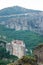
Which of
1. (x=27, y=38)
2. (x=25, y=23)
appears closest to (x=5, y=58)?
(x=27, y=38)

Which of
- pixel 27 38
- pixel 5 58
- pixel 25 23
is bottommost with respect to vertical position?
pixel 27 38

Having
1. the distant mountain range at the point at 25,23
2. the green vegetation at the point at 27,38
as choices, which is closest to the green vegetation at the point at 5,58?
the green vegetation at the point at 27,38

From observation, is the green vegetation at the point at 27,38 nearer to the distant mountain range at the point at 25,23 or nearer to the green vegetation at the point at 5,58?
the distant mountain range at the point at 25,23

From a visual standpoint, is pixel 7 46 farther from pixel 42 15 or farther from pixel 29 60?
pixel 42 15

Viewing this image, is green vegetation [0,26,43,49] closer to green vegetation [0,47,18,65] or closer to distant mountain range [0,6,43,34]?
distant mountain range [0,6,43,34]

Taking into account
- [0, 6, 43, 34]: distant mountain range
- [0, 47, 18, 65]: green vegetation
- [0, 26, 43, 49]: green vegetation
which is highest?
[0, 6, 43, 34]: distant mountain range

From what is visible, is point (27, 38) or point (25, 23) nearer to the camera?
point (27, 38)

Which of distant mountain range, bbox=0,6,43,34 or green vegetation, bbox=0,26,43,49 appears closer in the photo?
green vegetation, bbox=0,26,43,49

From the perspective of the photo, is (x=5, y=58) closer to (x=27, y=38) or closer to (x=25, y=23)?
(x=27, y=38)

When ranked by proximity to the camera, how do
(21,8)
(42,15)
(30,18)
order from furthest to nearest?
(21,8) → (42,15) → (30,18)

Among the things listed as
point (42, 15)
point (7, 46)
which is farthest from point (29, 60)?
point (42, 15)

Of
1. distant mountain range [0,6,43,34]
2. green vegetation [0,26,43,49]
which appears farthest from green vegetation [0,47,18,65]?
distant mountain range [0,6,43,34]
